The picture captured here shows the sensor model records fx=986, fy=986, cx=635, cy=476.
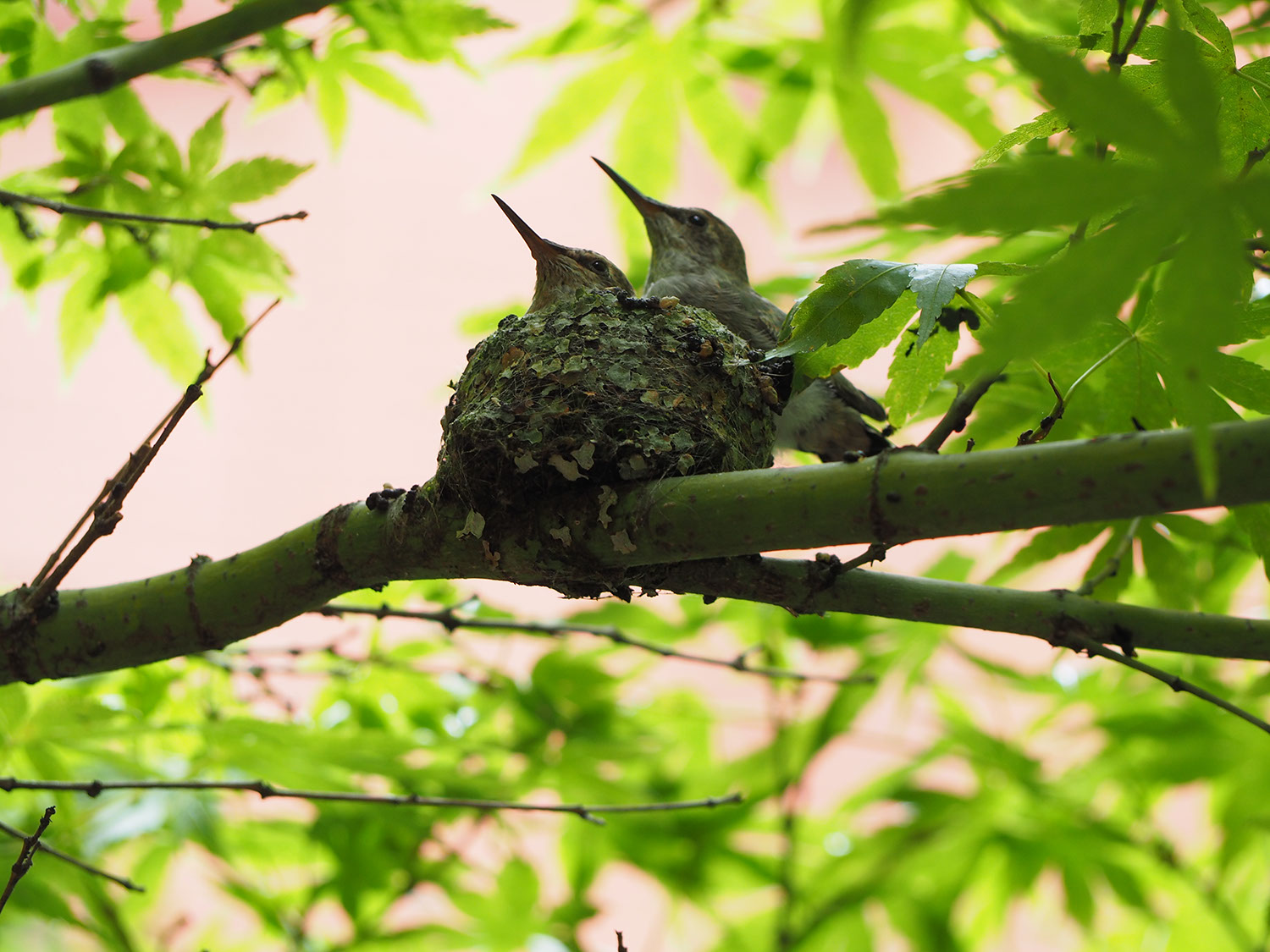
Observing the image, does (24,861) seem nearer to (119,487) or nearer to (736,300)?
(119,487)

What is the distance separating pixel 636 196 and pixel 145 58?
6.26 ft

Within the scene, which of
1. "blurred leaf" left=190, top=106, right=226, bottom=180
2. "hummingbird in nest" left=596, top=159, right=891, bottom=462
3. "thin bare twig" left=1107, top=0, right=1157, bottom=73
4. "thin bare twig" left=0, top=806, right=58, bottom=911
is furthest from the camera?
"hummingbird in nest" left=596, top=159, right=891, bottom=462

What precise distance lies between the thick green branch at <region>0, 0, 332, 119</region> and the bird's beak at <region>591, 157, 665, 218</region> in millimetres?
1534

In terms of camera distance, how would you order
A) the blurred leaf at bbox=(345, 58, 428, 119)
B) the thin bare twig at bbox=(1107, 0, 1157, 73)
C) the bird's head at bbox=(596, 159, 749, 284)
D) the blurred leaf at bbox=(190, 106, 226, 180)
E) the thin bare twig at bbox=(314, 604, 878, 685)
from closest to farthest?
the thin bare twig at bbox=(1107, 0, 1157, 73)
the thin bare twig at bbox=(314, 604, 878, 685)
the blurred leaf at bbox=(190, 106, 226, 180)
the blurred leaf at bbox=(345, 58, 428, 119)
the bird's head at bbox=(596, 159, 749, 284)

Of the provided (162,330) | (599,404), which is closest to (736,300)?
(599,404)

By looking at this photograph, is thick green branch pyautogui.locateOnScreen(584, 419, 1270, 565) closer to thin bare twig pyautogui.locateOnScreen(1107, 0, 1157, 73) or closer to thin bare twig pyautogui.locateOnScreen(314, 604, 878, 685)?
thin bare twig pyautogui.locateOnScreen(1107, 0, 1157, 73)

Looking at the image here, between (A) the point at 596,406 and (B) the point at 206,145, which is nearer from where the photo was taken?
(A) the point at 596,406

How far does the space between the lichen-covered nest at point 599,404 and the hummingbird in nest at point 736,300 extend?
1.18 feet

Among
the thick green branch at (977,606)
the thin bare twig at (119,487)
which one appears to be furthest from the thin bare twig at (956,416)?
the thin bare twig at (119,487)

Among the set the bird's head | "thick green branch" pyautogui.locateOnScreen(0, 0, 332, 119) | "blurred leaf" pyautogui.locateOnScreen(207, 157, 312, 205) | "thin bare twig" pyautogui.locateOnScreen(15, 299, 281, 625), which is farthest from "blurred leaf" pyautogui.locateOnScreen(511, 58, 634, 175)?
"thin bare twig" pyautogui.locateOnScreen(15, 299, 281, 625)

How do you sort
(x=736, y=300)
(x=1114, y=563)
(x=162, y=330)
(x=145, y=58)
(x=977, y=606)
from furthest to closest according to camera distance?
(x=736, y=300)
(x=162, y=330)
(x=1114, y=563)
(x=145, y=58)
(x=977, y=606)

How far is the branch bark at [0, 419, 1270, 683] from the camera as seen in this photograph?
1.16 m

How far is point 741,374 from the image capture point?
226 centimetres

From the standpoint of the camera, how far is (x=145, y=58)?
1791mm
